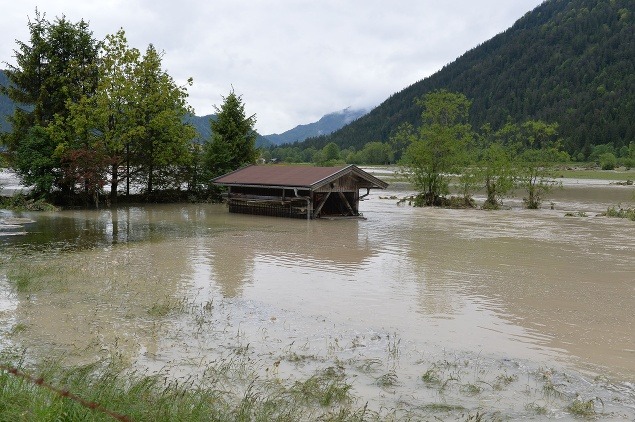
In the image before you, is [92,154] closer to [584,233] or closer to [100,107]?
[100,107]

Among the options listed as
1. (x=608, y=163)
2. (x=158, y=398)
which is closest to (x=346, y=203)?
(x=158, y=398)

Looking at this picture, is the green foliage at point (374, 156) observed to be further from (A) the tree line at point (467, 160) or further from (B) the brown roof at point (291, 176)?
(B) the brown roof at point (291, 176)

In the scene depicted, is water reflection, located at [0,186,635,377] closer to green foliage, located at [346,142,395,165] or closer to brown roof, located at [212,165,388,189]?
brown roof, located at [212,165,388,189]

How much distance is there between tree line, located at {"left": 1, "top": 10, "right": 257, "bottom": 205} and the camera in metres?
34.4

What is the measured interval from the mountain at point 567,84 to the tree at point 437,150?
85844 millimetres

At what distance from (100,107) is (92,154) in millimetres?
4076

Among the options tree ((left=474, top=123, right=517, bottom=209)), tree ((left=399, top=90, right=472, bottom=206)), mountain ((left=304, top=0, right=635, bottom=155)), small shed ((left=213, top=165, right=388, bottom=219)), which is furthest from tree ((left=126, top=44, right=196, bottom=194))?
mountain ((left=304, top=0, right=635, bottom=155))

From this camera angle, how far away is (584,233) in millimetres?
25844

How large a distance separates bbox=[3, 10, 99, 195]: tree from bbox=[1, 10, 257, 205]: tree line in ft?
0.19

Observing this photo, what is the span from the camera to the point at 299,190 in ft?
99.2

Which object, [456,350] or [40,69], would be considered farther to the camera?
[40,69]

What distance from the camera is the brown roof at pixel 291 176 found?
28864 millimetres

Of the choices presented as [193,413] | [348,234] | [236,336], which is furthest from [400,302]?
[348,234]

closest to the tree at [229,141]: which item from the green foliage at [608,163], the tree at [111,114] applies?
the tree at [111,114]
